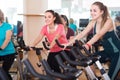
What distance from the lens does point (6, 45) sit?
341 centimetres

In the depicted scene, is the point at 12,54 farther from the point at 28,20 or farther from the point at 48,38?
the point at 28,20

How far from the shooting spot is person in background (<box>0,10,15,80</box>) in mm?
3398

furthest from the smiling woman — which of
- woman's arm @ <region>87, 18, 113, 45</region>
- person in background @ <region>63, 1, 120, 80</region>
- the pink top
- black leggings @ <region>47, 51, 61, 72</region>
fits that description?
woman's arm @ <region>87, 18, 113, 45</region>

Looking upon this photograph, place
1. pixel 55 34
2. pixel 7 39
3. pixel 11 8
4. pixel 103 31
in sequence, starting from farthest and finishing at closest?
pixel 11 8
pixel 55 34
pixel 7 39
pixel 103 31

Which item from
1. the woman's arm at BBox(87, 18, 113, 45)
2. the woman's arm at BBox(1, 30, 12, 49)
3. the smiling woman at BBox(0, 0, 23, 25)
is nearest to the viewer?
the woman's arm at BBox(87, 18, 113, 45)

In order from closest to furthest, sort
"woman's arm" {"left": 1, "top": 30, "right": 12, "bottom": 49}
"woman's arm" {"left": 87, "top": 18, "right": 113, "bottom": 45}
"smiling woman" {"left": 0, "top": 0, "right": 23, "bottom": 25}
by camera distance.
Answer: "woman's arm" {"left": 87, "top": 18, "right": 113, "bottom": 45}
"woman's arm" {"left": 1, "top": 30, "right": 12, "bottom": 49}
"smiling woman" {"left": 0, "top": 0, "right": 23, "bottom": 25}

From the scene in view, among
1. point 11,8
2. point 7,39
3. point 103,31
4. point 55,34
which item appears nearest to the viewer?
point 103,31

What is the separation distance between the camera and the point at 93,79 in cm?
249

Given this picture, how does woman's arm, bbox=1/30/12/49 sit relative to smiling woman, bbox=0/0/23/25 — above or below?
above

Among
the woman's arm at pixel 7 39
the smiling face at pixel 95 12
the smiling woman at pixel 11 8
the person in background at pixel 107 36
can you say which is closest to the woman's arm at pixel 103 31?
the person in background at pixel 107 36

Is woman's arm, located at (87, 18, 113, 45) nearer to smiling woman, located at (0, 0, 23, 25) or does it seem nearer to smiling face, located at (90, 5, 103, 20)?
smiling face, located at (90, 5, 103, 20)

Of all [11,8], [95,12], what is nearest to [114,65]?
[95,12]

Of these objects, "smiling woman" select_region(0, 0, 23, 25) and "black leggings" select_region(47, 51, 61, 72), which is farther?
"smiling woman" select_region(0, 0, 23, 25)

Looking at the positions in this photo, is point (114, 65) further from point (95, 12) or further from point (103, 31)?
point (95, 12)
